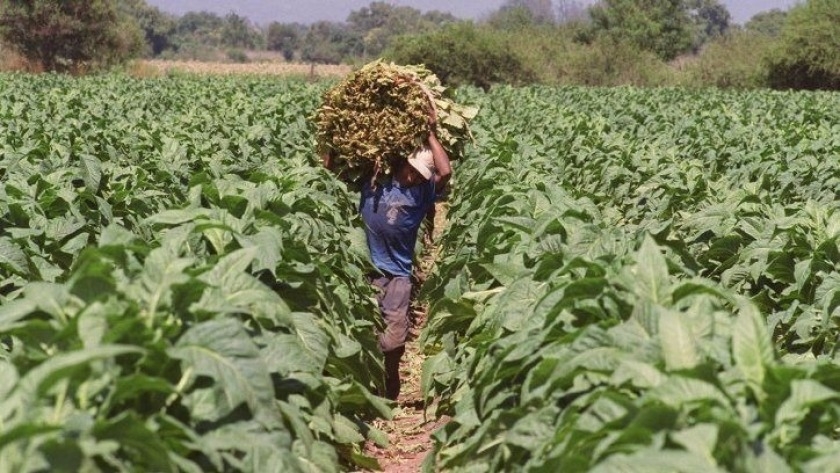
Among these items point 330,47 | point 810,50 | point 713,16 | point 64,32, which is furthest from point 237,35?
point 810,50

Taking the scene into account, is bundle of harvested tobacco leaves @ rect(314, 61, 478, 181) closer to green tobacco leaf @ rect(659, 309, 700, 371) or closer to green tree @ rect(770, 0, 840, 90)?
green tobacco leaf @ rect(659, 309, 700, 371)

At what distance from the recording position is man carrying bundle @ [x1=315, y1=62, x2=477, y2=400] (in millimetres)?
7551

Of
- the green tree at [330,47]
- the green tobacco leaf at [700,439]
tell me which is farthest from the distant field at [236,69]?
the green tree at [330,47]

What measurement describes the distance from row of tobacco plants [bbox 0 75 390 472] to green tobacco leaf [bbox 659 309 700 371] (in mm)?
1198

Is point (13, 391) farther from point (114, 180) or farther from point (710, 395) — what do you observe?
point (114, 180)

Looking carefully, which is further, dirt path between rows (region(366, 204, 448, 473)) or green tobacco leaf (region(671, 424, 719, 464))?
dirt path between rows (region(366, 204, 448, 473))

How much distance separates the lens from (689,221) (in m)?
7.78

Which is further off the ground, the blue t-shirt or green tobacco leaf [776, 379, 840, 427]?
Result: green tobacco leaf [776, 379, 840, 427]

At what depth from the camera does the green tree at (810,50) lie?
4944cm

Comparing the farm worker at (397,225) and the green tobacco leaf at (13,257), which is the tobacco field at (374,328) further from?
the farm worker at (397,225)

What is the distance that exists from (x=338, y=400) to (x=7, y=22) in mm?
60010

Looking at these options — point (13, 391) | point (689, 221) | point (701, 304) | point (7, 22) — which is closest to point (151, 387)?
point (13, 391)

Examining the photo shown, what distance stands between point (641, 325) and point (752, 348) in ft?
1.46

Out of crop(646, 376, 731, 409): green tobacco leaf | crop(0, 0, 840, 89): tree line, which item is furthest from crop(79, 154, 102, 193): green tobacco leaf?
crop(0, 0, 840, 89): tree line
